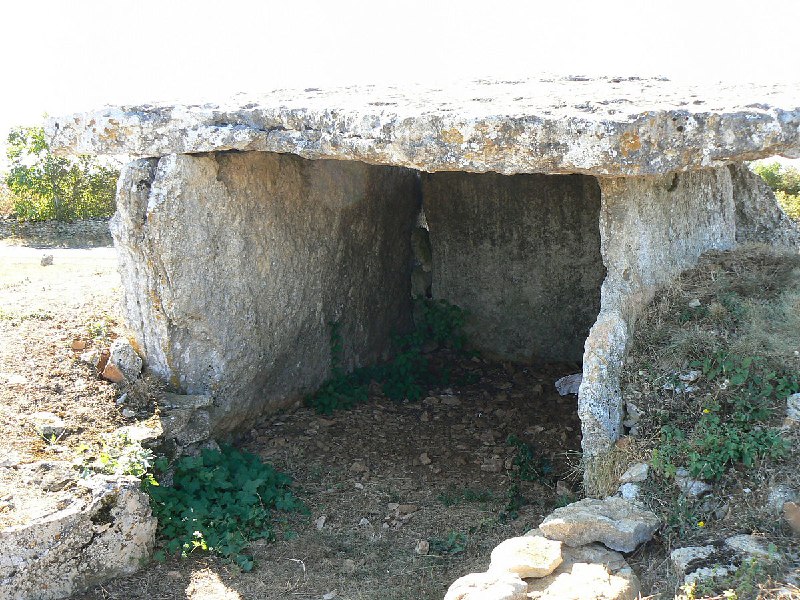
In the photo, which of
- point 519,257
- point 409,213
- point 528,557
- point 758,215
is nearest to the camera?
point 528,557

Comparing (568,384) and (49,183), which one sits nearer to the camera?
(568,384)

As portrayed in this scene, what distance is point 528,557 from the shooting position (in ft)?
11.1

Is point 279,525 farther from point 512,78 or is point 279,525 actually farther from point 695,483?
point 512,78

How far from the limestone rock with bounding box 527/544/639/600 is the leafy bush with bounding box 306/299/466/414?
2.83 metres

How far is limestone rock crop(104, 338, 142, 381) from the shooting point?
16.6 ft

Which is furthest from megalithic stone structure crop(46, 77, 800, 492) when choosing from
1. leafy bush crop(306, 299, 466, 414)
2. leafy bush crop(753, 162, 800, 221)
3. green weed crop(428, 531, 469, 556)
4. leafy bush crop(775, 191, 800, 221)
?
leafy bush crop(753, 162, 800, 221)

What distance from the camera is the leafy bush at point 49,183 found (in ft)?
40.8

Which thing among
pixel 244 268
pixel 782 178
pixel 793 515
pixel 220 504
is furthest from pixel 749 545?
pixel 782 178

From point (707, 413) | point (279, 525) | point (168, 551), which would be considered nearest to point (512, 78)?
point (707, 413)

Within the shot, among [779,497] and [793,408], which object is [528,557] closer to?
[779,497]

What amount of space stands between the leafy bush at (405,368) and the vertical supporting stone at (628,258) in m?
2.23

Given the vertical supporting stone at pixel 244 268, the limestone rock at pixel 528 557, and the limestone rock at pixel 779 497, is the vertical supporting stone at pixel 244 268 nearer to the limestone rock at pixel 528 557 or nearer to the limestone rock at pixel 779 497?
the limestone rock at pixel 528 557

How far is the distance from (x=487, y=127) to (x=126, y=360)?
2.55 meters

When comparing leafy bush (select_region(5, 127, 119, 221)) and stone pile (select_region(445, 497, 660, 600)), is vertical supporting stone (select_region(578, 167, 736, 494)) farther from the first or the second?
leafy bush (select_region(5, 127, 119, 221))
